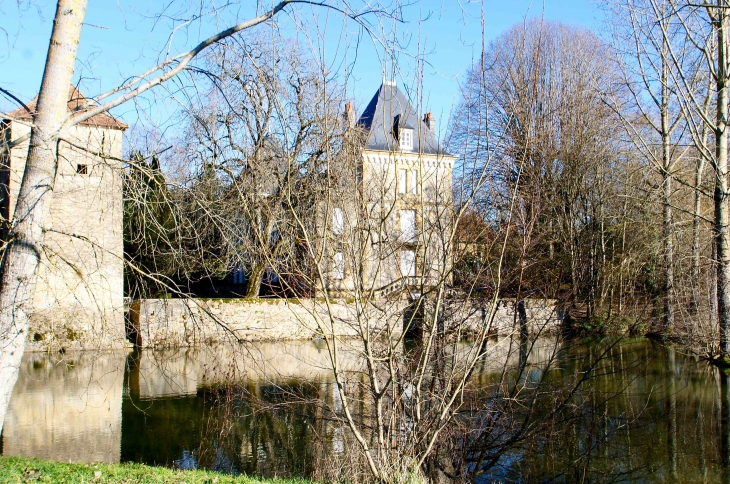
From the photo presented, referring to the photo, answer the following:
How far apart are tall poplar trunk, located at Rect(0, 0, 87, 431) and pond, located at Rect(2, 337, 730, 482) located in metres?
1.41

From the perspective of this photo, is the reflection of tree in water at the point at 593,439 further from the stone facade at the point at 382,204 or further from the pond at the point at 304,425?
the stone facade at the point at 382,204

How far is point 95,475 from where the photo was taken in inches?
208

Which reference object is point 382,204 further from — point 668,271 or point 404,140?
point 668,271

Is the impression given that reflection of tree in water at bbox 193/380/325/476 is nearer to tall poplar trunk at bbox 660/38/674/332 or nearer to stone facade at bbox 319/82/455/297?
stone facade at bbox 319/82/455/297

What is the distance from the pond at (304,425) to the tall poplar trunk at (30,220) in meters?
1.41

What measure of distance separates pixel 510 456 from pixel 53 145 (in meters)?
5.96

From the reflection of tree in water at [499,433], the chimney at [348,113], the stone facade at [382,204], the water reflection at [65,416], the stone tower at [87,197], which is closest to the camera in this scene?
the stone tower at [87,197]

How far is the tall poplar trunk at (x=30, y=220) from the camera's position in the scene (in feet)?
13.5

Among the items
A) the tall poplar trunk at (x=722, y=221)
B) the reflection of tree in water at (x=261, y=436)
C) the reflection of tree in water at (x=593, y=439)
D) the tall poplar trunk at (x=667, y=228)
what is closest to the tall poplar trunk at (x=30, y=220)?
the reflection of tree in water at (x=261, y=436)

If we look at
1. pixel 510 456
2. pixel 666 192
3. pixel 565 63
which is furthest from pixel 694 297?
pixel 565 63

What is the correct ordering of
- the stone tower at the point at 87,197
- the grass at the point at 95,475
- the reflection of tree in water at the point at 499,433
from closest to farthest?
the stone tower at the point at 87,197, the grass at the point at 95,475, the reflection of tree in water at the point at 499,433

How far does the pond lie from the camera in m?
7.17

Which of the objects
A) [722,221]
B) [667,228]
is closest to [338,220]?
[722,221]

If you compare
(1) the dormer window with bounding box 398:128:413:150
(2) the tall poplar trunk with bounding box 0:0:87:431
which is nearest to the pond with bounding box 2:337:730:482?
(2) the tall poplar trunk with bounding box 0:0:87:431
